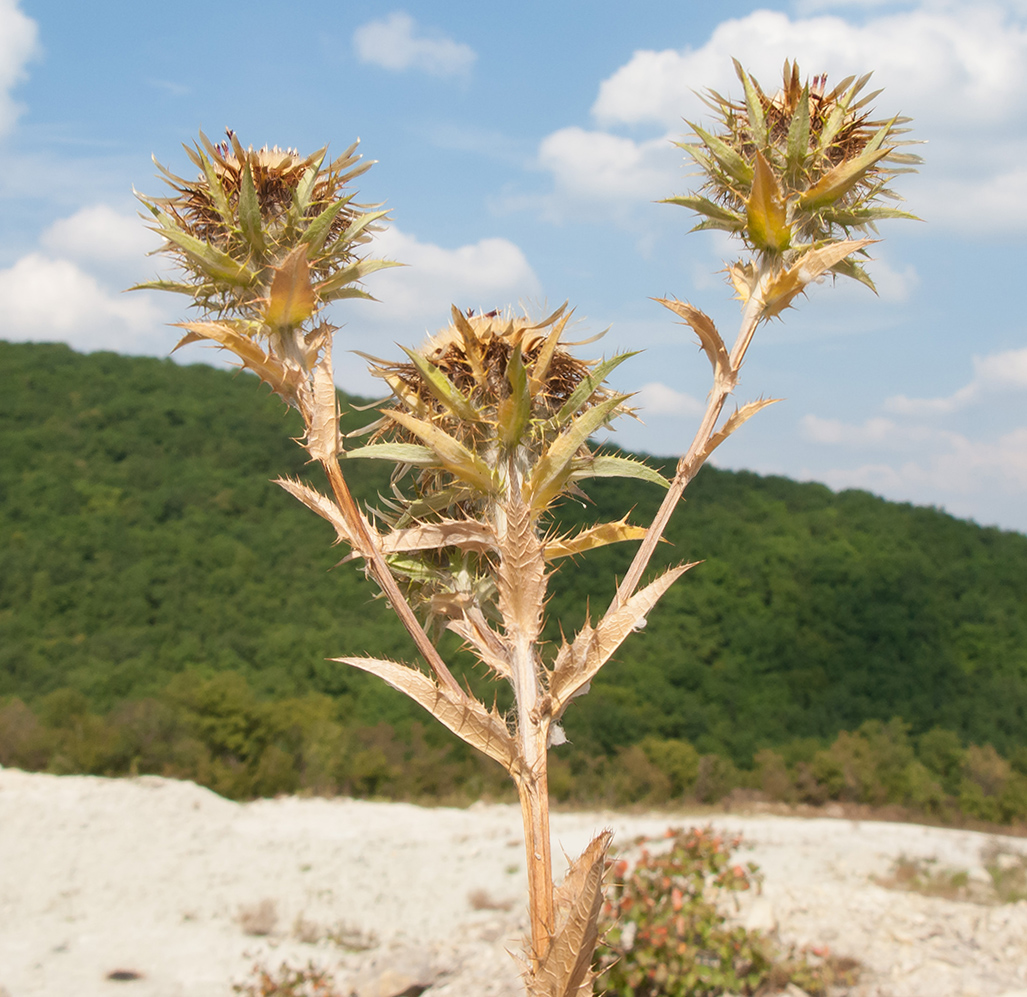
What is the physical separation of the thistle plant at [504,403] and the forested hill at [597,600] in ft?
113

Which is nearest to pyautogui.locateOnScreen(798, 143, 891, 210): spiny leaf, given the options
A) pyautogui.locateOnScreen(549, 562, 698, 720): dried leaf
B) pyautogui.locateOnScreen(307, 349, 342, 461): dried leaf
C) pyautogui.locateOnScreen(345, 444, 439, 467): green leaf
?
pyautogui.locateOnScreen(549, 562, 698, 720): dried leaf

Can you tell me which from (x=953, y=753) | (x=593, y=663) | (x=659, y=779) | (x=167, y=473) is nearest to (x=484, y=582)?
(x=593, y=663)

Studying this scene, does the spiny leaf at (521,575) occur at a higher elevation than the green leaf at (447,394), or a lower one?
lower

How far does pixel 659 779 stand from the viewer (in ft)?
108

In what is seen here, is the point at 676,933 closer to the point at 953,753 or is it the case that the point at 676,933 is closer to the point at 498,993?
the point at 498,993

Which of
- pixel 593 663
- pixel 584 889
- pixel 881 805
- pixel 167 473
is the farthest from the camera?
pixel 167 473

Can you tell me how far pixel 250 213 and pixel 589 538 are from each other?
1.14 metres

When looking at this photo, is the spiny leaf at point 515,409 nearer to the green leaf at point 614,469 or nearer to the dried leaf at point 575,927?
the green leaf at point 614,469

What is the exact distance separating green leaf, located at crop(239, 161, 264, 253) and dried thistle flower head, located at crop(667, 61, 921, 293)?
106 cm

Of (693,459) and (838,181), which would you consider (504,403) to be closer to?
(693,459)

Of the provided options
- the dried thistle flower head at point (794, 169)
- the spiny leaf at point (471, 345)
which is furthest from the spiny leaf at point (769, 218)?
the spiny leaf at point (471, 345)

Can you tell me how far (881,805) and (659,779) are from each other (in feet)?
27.9

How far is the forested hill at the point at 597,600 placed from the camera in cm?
3950

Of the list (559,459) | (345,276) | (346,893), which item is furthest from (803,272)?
(346,893)
